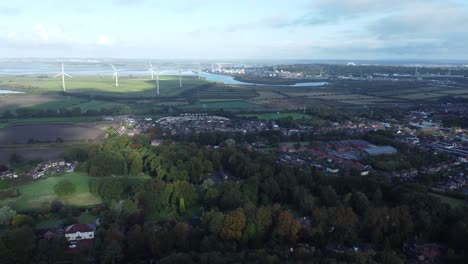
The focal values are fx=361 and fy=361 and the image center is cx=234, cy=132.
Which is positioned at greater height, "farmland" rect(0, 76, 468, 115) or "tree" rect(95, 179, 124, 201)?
"farmland" rect(0, 76, 468, 115)

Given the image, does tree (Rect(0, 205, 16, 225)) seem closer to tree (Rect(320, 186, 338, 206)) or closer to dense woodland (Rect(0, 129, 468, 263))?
dense woodland (Rect(0, 129, 468, 263))

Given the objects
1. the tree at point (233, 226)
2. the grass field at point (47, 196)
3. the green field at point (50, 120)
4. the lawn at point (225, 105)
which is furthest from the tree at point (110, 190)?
the lawn at point (225, 105)

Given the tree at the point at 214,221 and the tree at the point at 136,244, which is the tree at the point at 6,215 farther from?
the tree at the point at 214,221

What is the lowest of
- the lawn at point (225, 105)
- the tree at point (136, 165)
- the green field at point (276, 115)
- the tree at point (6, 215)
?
the tree at point (6, 215)

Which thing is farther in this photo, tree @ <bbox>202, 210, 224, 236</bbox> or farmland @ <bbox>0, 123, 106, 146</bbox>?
farmland @ <bbox>0, 123, 106, 146</bbox>

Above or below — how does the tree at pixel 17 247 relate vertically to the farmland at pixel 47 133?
below

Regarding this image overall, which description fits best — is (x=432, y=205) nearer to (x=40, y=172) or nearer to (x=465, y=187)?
(x=465, y=187)

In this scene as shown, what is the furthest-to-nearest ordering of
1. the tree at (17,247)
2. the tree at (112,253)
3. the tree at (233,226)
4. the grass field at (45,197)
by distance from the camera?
the grass field at (45,197) < the tree at (233,226) < the tree at (112,253) < the tree at (17,247)

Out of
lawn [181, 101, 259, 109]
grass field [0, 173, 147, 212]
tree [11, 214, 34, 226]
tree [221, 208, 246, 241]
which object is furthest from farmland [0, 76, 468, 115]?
tree [221, 208, 246, 241]
